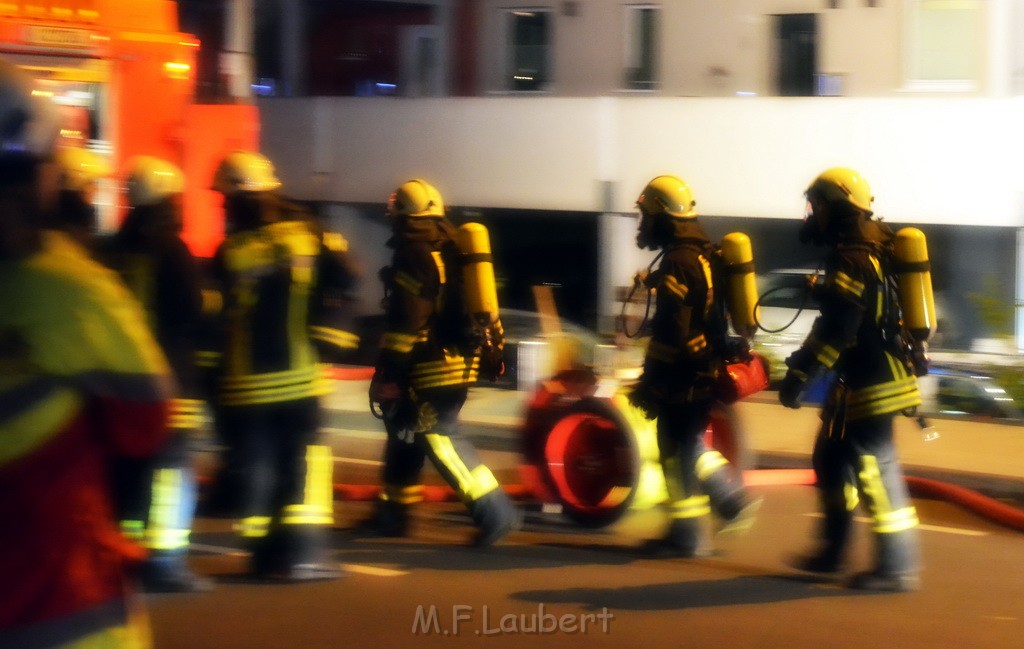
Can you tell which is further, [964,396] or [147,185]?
[964,396]

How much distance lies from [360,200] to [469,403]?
39.2 ft

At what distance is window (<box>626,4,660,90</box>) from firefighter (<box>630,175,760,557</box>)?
1603cm

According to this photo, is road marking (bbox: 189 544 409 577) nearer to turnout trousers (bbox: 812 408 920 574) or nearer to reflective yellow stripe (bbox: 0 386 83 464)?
turnout trousers (bbox: 812 408 920 574)

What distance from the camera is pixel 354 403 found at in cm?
1366

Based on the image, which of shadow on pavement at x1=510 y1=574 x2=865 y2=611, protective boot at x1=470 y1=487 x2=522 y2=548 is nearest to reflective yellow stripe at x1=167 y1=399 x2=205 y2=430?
protective boot at x1=470 y1=487 x2=522 y2=548

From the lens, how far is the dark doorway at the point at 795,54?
71.4 feet

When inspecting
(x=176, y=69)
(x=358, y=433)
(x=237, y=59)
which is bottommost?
(x=358, y=433)

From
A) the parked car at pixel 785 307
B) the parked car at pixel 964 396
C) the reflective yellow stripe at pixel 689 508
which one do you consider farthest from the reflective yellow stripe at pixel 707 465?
the parked car at pixel 785 307

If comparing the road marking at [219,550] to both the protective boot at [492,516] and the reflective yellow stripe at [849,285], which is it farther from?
the reflective yellow stripe at [849,285]

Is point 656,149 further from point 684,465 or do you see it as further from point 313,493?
point 313,493

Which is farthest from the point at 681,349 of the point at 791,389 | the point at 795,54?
the point at 795,54

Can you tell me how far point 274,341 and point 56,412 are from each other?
3651mm

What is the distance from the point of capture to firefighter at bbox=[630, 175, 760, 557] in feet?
23.3

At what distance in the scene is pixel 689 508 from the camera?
7238 millimetres
